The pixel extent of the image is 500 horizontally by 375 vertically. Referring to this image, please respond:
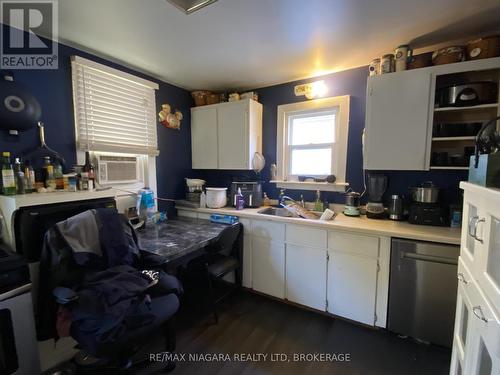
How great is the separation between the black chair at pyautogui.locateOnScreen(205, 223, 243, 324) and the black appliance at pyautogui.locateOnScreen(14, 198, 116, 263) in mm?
1063

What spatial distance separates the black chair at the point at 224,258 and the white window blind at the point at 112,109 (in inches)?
50.4

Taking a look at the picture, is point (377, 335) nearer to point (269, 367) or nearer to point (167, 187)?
point (269, 367)

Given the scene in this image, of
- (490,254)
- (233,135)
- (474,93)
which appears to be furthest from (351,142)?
(490,254)

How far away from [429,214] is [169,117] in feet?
8.92

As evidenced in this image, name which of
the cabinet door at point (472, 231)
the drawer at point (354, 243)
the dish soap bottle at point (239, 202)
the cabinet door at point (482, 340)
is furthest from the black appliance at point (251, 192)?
the cabinet door at point (482, 340)

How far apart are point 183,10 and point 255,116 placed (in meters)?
1.36

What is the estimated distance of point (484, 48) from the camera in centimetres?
160

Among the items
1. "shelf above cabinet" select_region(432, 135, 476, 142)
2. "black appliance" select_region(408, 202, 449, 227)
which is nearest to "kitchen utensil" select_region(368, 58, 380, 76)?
"shelf above cabinet" select_region(432, 135, 476, 142)

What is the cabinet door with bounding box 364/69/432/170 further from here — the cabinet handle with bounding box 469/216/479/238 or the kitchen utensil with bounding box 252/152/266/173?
the kitchen utensil with bounding box 252/152/266/173

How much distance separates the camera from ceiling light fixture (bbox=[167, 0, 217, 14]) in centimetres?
134

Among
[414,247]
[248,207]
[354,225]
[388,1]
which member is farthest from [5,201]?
[414,247]

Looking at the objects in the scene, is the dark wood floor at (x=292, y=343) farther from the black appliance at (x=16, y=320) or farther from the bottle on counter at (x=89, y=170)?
the bottle on counter at (x=89, y=170)

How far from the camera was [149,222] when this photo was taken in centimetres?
236

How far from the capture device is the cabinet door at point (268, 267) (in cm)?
220
